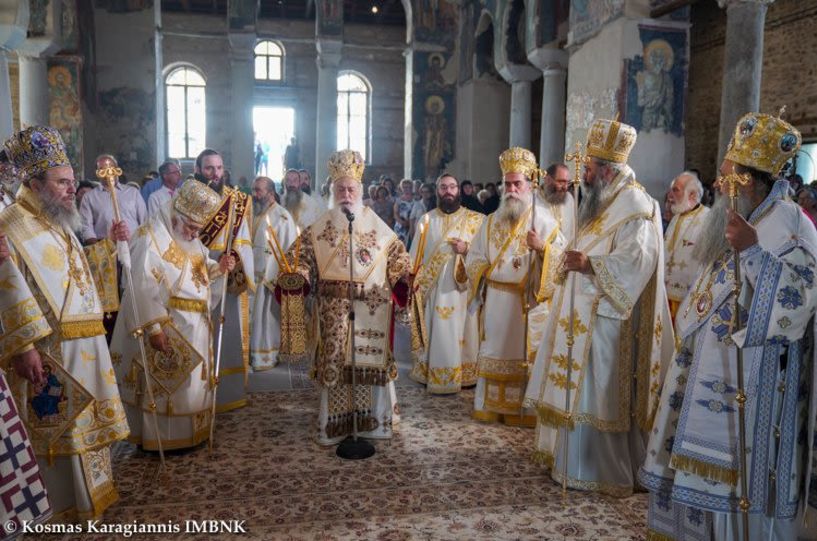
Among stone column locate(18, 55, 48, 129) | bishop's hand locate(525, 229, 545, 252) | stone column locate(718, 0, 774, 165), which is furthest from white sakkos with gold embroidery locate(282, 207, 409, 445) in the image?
stone column locate(18, 55, 48, 129)

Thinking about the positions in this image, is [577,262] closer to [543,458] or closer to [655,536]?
[543,458]

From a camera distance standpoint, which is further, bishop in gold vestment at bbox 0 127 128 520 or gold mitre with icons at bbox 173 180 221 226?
gold mitre with icons at bbox 173 180 221 226

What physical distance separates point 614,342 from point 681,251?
2105mm

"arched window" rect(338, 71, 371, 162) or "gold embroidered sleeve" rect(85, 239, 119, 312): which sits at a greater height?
"arched window" rect(338, 71, 371, 162)

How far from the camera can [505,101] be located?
16062 millimetres

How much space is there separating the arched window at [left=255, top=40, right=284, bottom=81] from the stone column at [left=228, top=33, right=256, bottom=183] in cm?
918

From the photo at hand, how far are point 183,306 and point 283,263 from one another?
79cm

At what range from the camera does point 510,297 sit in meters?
5.16

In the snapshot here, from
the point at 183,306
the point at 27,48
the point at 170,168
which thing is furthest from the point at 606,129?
the point at 27,48

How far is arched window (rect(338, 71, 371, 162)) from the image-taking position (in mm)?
24703

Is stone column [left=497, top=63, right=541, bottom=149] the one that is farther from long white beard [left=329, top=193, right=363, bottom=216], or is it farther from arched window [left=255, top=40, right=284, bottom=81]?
arched window [left=255, top=40, right=284, bottom=81]


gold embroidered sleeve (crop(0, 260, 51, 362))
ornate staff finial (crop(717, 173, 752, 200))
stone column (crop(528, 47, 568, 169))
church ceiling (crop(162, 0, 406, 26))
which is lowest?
gold embroidered sleeve (crop(0, 260, 51, 362))

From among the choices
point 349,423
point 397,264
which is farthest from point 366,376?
point 397,264

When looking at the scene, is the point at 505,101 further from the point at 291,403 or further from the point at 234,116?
the point at 291,403
